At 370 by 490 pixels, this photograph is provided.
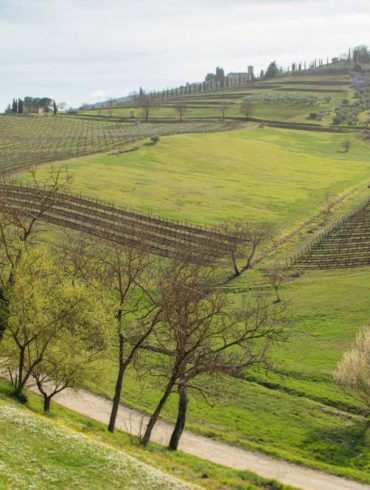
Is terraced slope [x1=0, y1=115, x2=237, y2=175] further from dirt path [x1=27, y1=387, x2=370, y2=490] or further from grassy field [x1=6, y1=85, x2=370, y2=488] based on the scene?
dirt path [x1=27, y1=387, x2=370, y2=490]

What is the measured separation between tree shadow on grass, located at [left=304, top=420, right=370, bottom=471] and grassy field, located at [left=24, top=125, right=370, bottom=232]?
51.8 m

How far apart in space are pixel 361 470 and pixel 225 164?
338 ft

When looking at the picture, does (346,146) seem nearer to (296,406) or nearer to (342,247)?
(342,247)

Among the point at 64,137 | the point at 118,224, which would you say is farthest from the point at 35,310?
the point at 64,137

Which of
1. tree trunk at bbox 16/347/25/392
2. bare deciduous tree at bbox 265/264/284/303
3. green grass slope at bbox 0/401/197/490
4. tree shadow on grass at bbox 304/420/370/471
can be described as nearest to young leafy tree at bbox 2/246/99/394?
tree trunk at bbox 16/347/25/392

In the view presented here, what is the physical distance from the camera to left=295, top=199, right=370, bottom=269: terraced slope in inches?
3049

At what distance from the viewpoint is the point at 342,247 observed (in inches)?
3292

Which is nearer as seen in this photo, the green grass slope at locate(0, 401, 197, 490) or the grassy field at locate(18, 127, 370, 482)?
the green grass slope at locate(0, 401, 197, 490)

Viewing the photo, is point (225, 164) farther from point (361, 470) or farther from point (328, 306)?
point (361, 470)

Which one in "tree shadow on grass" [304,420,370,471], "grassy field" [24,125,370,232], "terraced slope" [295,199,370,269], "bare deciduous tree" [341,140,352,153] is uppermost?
"bare deciduous tree" [341,140,352,153]

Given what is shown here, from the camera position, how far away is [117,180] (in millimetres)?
107188

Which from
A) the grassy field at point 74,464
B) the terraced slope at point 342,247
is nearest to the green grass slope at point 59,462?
the grassy field at point 74,464

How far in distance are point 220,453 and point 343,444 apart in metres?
8.19

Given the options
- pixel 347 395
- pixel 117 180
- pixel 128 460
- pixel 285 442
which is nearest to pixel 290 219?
pixel 117 180
